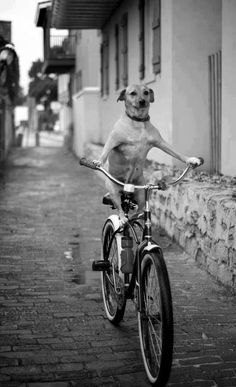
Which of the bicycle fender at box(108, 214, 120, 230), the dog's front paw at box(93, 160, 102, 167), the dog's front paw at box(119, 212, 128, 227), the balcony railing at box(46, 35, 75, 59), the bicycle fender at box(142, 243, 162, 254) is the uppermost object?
the balcony railing at box(46, 35, 75, 59)

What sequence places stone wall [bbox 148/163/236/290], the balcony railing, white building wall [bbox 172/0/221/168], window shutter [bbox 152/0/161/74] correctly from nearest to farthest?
stone wall [bbox 148/163/236/290], white building wall [bbox 172/0/221/168], window shutter [bbox 152/0/161/74], the balcony railing

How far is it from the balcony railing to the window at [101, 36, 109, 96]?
13.1m

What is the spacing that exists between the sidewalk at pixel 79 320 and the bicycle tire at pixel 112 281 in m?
0.10

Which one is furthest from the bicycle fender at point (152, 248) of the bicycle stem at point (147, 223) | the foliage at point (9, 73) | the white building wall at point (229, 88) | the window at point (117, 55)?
the foliage at point (9, 73)

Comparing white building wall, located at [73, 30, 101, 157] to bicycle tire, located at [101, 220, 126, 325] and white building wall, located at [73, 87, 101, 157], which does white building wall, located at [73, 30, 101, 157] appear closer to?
white building wall, located at [73, 87, 101, 157]

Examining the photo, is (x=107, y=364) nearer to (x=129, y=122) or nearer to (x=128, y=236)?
(x=128, y=236)

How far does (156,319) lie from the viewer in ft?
13.1

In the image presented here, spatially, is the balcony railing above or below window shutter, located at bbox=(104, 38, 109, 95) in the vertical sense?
above

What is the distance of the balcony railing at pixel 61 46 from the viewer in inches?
1325

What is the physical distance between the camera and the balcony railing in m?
33.7

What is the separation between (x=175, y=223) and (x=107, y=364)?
424 centimetres

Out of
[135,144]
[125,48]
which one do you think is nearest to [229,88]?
[135,144]

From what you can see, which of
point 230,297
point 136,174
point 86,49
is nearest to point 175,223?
point 230,297

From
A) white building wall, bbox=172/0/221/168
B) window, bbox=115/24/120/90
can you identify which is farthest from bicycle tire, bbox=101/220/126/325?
window, bbox=115/24/120/90
